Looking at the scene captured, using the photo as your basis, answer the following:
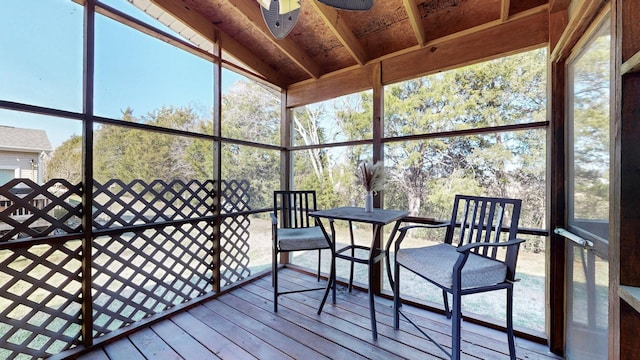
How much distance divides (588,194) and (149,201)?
311 cm

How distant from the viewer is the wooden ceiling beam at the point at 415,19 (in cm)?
186

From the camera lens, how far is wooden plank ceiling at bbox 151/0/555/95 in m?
1.93

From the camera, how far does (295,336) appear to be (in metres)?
1.91

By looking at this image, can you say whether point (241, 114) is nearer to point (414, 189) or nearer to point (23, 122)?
point (23, 122)

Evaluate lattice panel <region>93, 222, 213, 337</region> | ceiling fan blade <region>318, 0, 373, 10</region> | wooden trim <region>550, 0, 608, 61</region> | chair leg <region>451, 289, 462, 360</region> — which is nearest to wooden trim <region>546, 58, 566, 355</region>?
wooden trim <region>550, 0, 608, 61</region>

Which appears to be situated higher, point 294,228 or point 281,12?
point 281,12

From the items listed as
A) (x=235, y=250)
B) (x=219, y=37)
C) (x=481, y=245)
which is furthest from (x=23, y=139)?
(x=481, y=245)

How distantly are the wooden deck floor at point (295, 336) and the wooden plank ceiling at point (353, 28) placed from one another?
2300mm

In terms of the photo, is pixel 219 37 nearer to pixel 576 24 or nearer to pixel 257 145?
pixel 257 145

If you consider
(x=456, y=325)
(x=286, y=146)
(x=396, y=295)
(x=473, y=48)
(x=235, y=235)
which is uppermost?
(x=473, y=48)

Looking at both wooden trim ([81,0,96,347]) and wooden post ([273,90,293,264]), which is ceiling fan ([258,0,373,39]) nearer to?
wooden trim ([81,0,96,347])

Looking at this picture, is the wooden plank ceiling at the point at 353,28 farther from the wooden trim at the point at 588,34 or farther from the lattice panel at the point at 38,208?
the lattice panel at the point at 38,208

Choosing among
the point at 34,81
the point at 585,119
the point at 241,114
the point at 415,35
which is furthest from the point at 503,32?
the point at 34,81

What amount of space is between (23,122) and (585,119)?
11.3 ft
